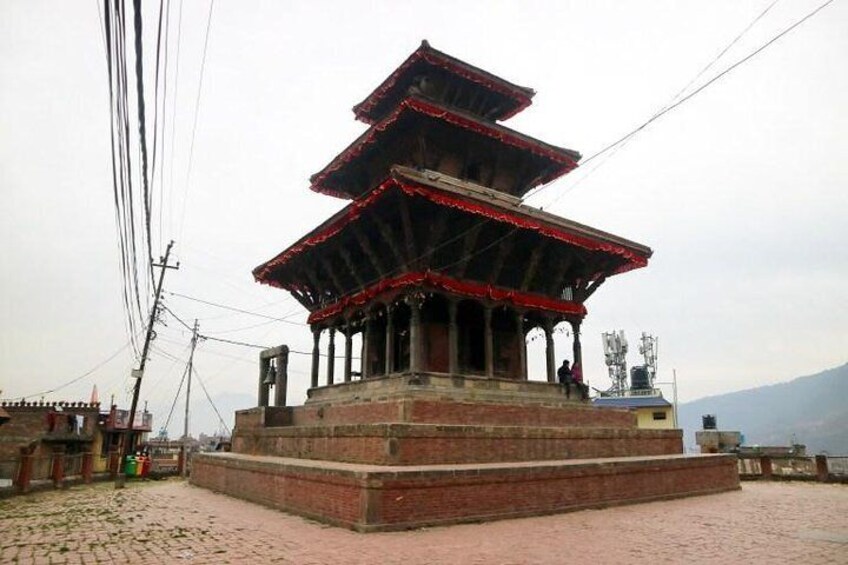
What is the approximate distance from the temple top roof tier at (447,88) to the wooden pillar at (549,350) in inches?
361

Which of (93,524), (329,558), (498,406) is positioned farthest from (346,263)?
(329,558)

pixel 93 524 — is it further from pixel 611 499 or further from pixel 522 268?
pixel 522 268

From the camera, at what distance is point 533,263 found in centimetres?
1806

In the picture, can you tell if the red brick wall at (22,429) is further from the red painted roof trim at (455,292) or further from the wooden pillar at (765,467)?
the wooden pillar at (765,467)

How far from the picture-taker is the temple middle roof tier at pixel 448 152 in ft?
60.1

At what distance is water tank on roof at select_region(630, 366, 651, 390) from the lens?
5609 cm

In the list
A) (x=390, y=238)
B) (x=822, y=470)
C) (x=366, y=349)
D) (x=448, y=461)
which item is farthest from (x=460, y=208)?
(x=822, y=470)

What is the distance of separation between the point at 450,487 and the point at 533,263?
30.1 ft

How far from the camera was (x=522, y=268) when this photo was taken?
1862cm

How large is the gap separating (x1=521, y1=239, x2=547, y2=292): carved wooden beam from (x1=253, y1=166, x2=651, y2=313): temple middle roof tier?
0.11 feet

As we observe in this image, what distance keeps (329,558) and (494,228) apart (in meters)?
11.4

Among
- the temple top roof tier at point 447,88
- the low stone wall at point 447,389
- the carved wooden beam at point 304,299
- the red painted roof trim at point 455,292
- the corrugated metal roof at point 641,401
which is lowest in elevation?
the low stone wall at point 447,389

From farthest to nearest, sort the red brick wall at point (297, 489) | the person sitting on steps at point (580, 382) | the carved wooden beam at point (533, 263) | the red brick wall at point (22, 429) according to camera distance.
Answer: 1. the red brick wall at point (22, 429)
2. the person sitting on steps at point (580, 382)
3. the carved wooden beam at point (533, 263)
4. the red brick wall at point (297, 489)

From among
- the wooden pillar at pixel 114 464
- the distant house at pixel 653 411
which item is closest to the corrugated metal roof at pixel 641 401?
the distant house at pixel 653 411
